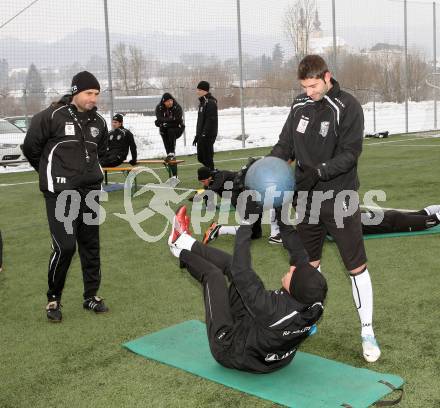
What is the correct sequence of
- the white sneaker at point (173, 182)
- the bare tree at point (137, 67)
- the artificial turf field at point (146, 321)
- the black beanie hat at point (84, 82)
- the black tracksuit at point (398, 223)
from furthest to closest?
the bare tree at point (137, 67)
the white sneaker at point (173, 182)
the black tracksuit at point (398, 223)
the black beanie hat at point (84, 82)
the artificial turf field at point (146, 321)

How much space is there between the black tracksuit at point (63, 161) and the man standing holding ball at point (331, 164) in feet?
5.87

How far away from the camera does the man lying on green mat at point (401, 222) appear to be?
300 inches

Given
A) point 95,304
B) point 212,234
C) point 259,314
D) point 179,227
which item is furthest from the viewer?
point 212,234

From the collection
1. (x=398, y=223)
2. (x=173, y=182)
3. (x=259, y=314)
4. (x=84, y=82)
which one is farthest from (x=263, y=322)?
(x=173, y=182)

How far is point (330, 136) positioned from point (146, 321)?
2241mm

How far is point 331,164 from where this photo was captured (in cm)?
404

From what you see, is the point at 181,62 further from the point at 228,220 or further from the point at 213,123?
the point at 228,220

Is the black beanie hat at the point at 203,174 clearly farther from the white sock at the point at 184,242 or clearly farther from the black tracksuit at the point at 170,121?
the black tracksuit at the point at 170,121

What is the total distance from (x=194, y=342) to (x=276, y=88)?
66.4 ft

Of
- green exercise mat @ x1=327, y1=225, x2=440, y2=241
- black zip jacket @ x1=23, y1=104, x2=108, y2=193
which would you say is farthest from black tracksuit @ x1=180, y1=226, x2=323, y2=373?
green exercise mat @ x1=327, y1=225, x2=440, y2=241

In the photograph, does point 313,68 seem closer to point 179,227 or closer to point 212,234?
point 179,227

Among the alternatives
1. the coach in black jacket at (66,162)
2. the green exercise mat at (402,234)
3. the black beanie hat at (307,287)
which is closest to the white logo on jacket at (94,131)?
the coach in black jacket at (66,162)

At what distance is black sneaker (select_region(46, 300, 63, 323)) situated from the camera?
208 inches

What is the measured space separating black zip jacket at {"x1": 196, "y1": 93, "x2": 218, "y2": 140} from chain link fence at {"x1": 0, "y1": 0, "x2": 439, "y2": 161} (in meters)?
6.14
